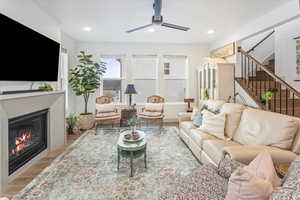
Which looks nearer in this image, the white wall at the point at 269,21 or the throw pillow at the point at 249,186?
the throw pillow at the point at 249,186

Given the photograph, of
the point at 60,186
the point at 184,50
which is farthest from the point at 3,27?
the point at 184,50

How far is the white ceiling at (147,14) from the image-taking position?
10.3 ft

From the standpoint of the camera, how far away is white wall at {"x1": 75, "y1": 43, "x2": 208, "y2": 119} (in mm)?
6105

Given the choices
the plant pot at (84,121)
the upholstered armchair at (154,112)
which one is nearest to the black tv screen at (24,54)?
the plant pot at (84,121)

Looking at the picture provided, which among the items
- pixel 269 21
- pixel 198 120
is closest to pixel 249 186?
pixel 198 120

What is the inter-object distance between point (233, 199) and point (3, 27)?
2.94m

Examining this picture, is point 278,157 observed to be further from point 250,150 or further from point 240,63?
point 240,63

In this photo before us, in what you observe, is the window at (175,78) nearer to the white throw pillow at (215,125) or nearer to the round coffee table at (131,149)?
the white throw pillow at (215,125)

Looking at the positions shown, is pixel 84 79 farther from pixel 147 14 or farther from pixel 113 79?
pixel 147 14

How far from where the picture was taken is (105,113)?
521cm

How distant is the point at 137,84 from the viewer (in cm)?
645

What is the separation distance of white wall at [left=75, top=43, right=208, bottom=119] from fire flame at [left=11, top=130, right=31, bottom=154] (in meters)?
3.07

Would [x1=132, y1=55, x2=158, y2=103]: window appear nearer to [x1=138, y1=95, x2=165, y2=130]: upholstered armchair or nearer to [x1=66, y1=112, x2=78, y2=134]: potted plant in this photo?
[x1=138, y1=95, x2=165, y2=130]: upholstered armchair

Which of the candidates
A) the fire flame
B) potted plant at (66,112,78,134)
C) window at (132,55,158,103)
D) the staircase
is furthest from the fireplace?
the staircase
